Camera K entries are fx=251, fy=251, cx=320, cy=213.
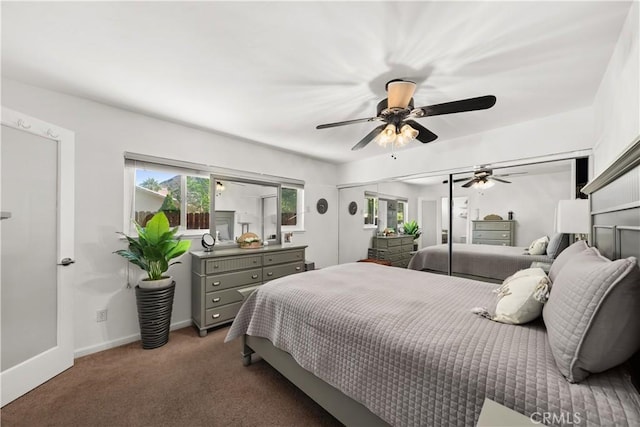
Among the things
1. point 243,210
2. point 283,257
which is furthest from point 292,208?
point 283,257

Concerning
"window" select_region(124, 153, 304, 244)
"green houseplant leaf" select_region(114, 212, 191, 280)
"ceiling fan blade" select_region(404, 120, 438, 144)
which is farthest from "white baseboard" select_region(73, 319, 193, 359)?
"ceiling fan blade" select_region(404, 120, 438, 144)

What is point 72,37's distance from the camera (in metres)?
1.60

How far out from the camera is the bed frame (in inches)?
41.4

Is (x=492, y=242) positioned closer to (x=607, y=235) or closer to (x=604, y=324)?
(x=607, y=235)

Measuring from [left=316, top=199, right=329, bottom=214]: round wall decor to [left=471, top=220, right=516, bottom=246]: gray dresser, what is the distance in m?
2.50

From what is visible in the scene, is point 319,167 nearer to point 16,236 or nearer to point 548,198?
point 548,198

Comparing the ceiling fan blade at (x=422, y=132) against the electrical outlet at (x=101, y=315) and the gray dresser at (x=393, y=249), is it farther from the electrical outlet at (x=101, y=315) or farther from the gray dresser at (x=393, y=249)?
the electrical outlet at (x=101, y=315)

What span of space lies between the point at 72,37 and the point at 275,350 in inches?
99.6

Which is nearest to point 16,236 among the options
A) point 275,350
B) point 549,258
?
point 275,350

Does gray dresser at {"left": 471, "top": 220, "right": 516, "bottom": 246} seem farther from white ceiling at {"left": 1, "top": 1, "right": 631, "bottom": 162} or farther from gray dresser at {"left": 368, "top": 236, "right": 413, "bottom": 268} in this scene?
white ceiling at {"left": 1, "top": 1, "right": 631, "bottom": 162}

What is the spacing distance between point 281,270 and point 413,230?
2.14 m

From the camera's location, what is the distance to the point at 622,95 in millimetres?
1547

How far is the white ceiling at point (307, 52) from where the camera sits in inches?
54.6

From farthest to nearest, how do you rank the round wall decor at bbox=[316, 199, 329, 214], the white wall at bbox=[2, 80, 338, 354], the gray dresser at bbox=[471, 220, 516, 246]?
the round wall decor at bbox=[316, 199, 329, 214]
the gray dresser at bbox=[471, 220, 516, 246]
the white wall at bbox=[2, 80, 338, 354]
